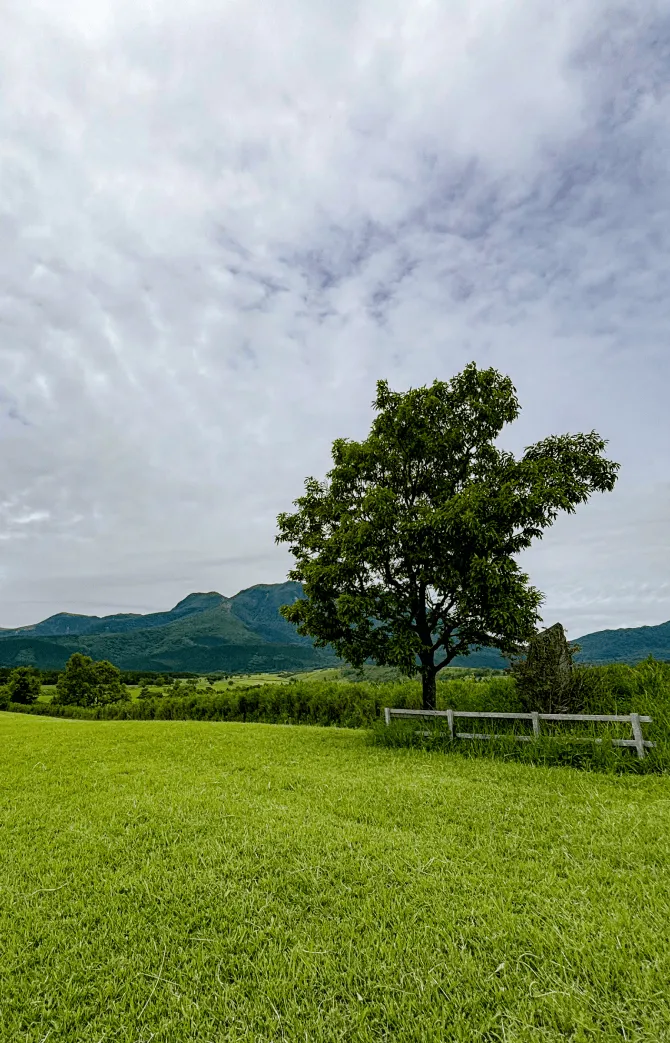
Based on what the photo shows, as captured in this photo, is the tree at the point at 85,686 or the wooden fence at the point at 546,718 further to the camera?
the tree at the point at 85,686

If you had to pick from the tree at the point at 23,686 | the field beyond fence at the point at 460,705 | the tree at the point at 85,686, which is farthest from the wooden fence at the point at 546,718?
the tree at the point at 23,686

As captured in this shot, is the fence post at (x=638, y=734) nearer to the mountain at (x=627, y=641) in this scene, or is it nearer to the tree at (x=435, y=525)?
the tree at (x=435, y=525)

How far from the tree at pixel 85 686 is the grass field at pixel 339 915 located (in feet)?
172

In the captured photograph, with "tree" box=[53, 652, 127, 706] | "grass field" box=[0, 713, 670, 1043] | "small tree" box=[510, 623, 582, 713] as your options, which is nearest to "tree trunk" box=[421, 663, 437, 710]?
"small tree" box=[510, 623, 582, 713]

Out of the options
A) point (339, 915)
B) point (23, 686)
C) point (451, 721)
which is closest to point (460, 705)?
point (451, 721)

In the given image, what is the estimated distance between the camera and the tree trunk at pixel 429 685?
1398cm

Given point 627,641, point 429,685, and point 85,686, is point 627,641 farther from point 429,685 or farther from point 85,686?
point 429,685

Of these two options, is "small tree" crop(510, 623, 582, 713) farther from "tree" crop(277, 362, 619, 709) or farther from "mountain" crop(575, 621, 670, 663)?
"mountain" crop(575, 621, 670, 663)

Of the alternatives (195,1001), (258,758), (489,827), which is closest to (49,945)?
(195,1001)

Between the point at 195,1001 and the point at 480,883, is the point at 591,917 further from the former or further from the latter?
the point at 195,1001

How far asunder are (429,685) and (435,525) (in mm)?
5194

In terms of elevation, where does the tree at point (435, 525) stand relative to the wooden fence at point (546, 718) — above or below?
above

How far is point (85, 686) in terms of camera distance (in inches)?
2088

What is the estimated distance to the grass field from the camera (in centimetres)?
292
